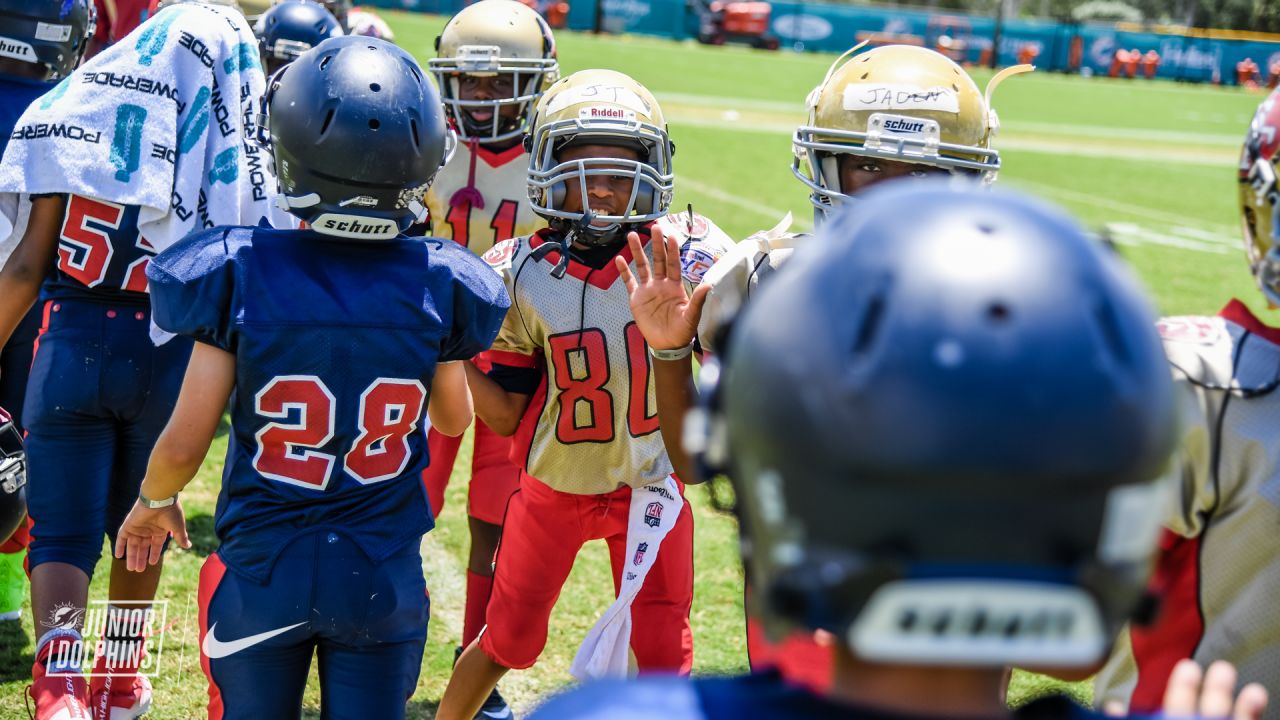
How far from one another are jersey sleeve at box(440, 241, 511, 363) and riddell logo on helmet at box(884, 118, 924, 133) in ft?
3.33

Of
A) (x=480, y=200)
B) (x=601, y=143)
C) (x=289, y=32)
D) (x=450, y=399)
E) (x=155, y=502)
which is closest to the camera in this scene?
(x=155, y=502)

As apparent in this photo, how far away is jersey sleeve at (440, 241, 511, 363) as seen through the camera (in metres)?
2.72

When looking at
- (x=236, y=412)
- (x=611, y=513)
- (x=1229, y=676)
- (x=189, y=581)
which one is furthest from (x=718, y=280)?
(x=189, y=581)

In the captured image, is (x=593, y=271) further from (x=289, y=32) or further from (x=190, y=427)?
(x=289, y=32)

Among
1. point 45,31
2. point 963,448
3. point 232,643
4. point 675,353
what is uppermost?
point 45,31

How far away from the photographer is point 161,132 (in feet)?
11.2

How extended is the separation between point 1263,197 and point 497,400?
206 centimetres

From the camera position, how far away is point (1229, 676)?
144 cm

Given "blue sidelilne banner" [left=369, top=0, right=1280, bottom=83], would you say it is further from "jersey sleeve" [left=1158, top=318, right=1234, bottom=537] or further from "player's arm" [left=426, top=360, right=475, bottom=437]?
"jersey sleeve" [left=1158, top=318, right=1234, bottom=537]

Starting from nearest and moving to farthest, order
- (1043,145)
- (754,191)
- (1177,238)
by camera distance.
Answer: (1177,238), (754,191), (1043,145)

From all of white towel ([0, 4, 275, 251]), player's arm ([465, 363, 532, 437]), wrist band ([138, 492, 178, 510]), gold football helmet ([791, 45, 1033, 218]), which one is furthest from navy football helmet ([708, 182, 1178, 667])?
white towel ([0, 4, 275, 251])

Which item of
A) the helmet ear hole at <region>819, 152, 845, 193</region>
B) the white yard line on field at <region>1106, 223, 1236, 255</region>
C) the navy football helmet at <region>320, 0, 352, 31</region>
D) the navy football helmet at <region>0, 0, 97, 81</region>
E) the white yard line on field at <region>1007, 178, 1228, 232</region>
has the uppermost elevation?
the navy football helmet at <region>320, 0, 352, 31</region>

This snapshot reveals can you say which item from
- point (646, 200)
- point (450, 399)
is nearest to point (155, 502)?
point (450, 399)

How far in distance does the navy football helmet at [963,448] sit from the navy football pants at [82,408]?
2.73m
